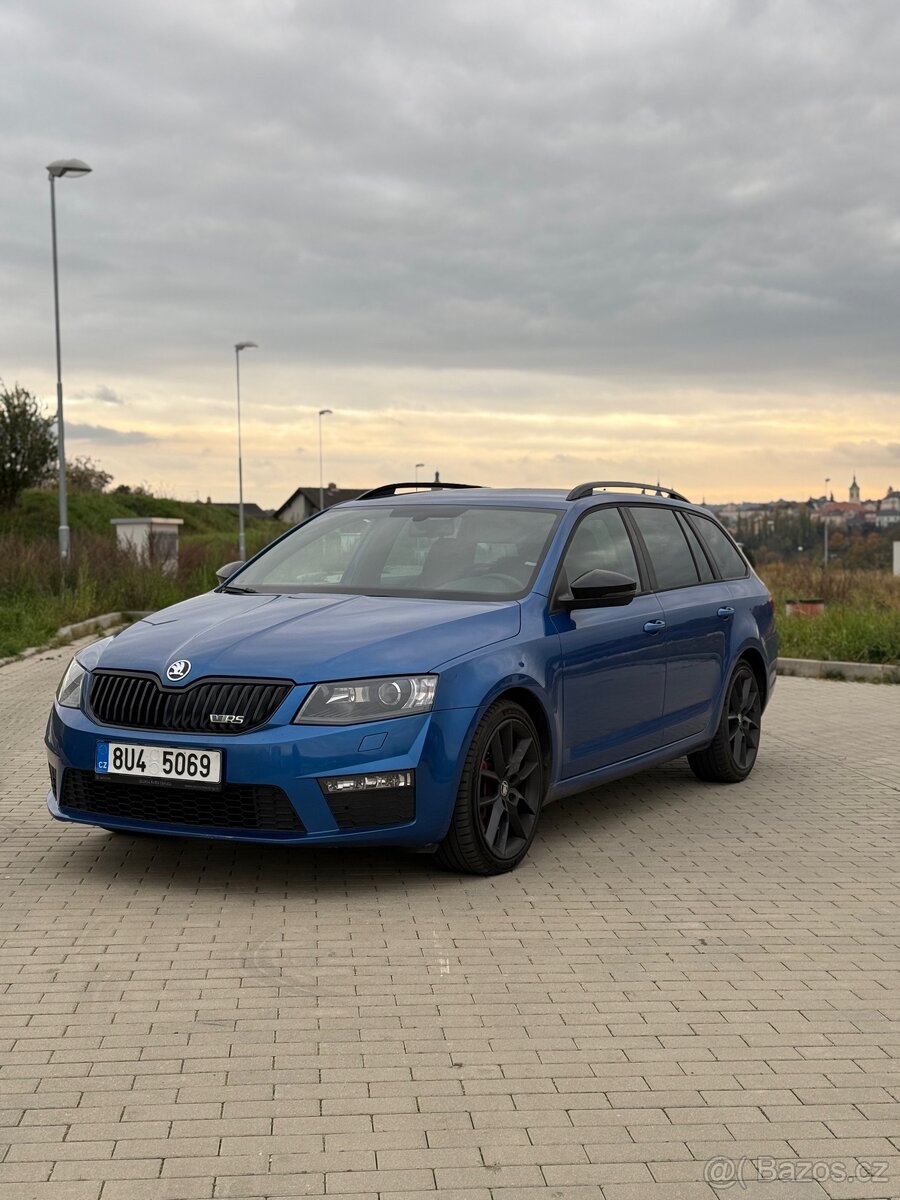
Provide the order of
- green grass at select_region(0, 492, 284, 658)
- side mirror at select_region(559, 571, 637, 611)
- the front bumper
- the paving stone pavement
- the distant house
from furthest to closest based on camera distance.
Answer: the distant house
green grass at select_region(0, 492, 284, 658)
side mirror at select_region(559, 571, 637, 611)
the front bumper
the paving stone pavement

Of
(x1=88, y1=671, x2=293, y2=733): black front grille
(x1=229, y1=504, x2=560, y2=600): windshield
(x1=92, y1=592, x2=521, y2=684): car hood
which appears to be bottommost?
(x1=88, y1=671, x2=293, y2=733): black front grille

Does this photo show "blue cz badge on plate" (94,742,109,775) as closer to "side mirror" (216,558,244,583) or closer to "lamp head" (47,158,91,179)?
"side mirror" (216,558,244,583)

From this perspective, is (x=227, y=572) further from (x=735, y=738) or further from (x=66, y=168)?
(x=66, y=168)

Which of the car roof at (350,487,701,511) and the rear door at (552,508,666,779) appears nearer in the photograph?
the rear door at (552,508,666,779)

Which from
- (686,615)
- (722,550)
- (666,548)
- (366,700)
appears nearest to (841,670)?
(722,550)

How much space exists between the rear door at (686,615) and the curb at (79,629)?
31.6 feet

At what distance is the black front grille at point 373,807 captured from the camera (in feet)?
18.7

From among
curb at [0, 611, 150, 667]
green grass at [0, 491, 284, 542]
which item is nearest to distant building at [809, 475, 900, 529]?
green grass at [0, 491, 284, 542]

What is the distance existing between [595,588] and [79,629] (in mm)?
14363

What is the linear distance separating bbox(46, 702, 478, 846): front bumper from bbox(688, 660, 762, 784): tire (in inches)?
121

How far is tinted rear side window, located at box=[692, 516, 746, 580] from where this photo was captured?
29.0 feet

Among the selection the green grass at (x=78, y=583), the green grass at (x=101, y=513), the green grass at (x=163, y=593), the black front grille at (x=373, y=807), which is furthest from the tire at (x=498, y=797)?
the green grass at (x=101, y=513)

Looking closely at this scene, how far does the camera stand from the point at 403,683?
580 centimetres

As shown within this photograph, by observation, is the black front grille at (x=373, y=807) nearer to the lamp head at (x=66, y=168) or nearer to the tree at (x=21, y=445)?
the lamp head at (x=66, y=168)
